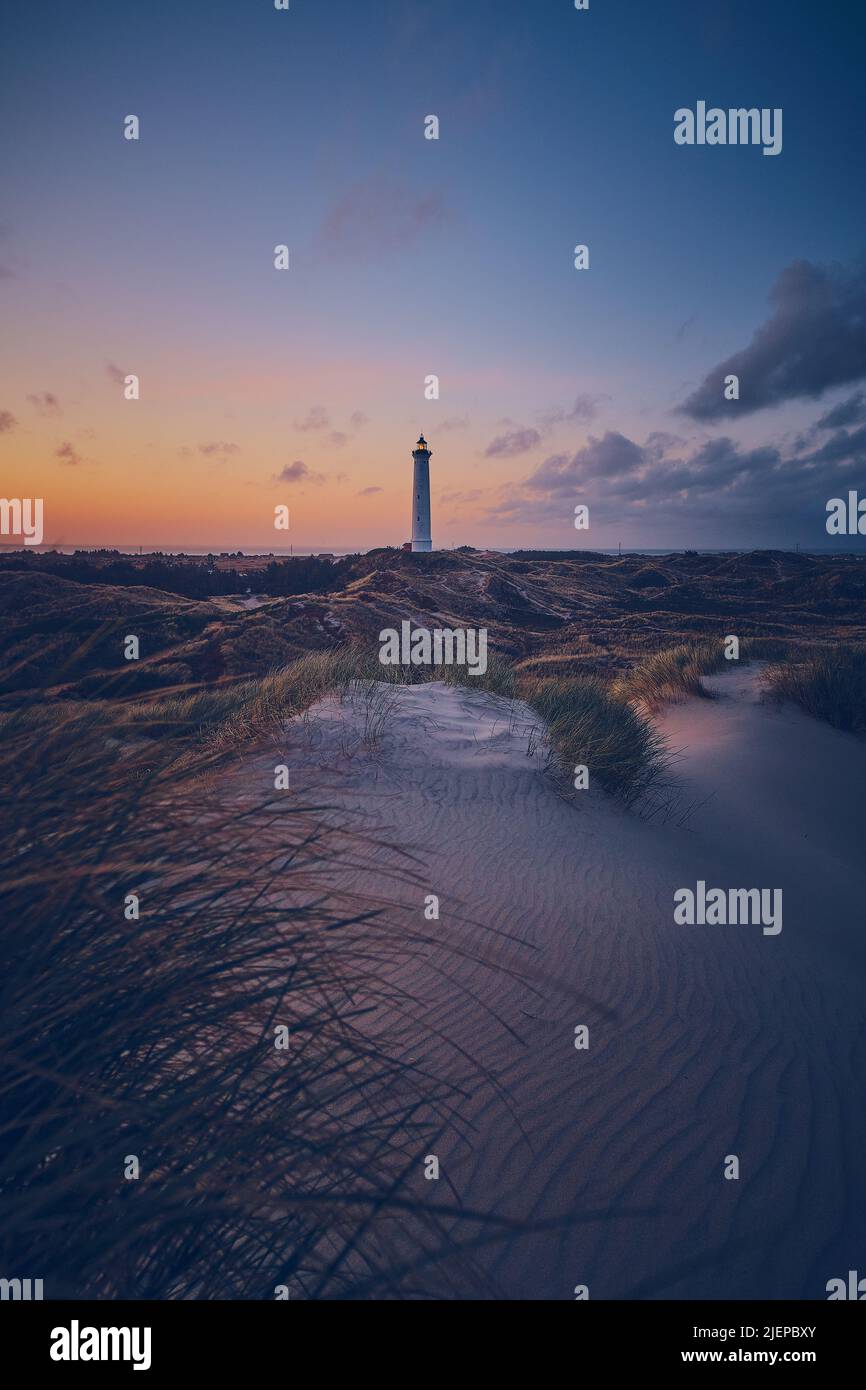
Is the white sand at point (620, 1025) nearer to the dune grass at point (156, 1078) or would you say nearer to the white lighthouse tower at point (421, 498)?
the dune grass at point (156, 1078)

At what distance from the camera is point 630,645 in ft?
73.9

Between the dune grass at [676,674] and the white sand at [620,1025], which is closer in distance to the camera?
the white sand at [620,1025]

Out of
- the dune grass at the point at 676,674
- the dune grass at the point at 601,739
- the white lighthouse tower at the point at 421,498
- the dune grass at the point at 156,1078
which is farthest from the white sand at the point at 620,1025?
the white lighthouse tower at the point at 421,498

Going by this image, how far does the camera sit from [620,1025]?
11.6 feet

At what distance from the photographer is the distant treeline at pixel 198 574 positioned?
32188mm

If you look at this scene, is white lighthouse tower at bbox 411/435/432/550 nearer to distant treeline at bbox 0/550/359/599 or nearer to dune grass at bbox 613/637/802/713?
distant treeline at bbox 0/550/359/599

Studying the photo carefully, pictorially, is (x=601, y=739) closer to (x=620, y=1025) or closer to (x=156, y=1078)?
(x=620, y=1025)

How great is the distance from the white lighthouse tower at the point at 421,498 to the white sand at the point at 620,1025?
38.7 m

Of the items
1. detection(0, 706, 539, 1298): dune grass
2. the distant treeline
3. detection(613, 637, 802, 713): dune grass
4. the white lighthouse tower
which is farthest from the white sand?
the white lighthouse tower

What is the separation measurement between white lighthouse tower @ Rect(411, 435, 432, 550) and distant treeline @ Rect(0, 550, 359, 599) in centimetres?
946

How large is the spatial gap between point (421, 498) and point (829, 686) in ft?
118

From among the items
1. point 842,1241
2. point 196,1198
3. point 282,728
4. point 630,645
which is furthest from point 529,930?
point 630,645
